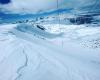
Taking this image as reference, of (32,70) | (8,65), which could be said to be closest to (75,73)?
(32,70)

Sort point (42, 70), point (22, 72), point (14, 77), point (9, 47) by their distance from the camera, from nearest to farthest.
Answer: point (14, 77) → point (22, 72) → point (42, 70) → point (9, 47)

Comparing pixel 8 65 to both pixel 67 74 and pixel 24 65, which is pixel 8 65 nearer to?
pixel 24 65

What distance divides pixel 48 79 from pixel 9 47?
289cm

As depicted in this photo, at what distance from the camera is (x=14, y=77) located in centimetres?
456

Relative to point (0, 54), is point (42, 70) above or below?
below

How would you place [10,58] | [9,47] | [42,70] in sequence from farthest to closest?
[9,47]
[10,58]
[42,70]

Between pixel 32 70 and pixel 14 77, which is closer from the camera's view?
pixel 14 77

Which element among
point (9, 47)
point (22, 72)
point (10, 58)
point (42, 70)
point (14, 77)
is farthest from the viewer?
point (9, 47)

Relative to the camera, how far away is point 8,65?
541cm

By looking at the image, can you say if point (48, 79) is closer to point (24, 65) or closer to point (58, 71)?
point (58, 71)

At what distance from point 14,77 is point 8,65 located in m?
0.97

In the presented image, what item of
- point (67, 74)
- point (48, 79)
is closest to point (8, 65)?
point (48, 79)

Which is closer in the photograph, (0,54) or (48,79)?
(48,79)

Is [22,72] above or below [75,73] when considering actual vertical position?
above
